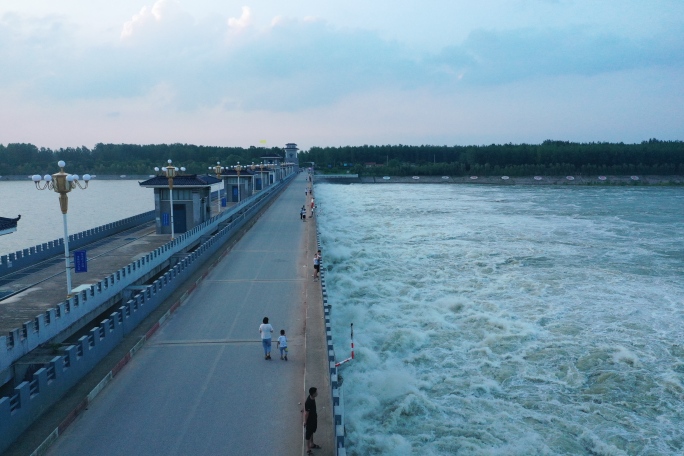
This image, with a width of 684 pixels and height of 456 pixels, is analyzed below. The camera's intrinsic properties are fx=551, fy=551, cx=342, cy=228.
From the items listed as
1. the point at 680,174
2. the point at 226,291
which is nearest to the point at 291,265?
the point at 226,291

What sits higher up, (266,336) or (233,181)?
(233,181)

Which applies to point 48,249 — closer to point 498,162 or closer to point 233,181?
point 233,181

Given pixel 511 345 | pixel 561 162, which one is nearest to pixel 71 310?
pixel 511 345

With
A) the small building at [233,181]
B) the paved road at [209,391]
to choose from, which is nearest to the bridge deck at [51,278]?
the paved road at [209,391]

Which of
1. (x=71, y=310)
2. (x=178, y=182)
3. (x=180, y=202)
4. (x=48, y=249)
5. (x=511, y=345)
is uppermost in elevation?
(x=178, y=182)

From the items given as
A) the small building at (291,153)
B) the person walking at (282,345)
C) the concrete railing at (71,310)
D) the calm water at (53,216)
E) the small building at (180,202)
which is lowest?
the calm water at (53,216)

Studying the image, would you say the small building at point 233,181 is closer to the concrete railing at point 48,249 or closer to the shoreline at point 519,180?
the concrete railing at point 48,249

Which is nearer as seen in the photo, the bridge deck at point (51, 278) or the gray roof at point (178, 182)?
the bridge deck at point (51, 278)
